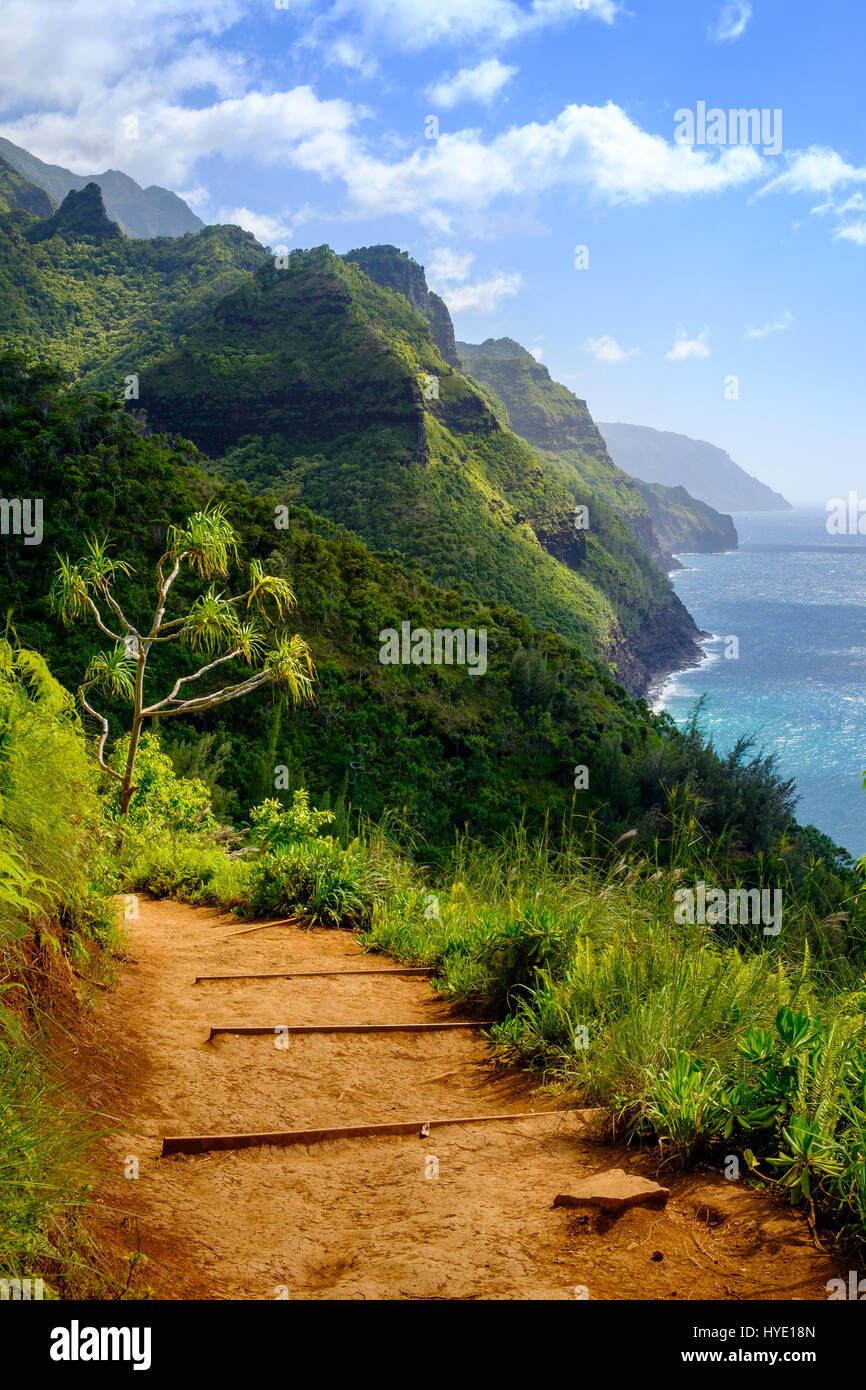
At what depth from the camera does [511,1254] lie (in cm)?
251

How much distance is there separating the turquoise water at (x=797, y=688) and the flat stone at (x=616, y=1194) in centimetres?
5437

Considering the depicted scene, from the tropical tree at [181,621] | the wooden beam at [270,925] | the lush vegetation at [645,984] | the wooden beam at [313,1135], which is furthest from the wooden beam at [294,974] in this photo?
the tropical tree at [181,621]

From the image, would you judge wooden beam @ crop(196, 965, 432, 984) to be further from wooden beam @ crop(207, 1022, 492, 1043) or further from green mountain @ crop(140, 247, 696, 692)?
green mountain @ crop(140, 247, 696, 692)

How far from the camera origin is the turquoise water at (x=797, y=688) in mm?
71188

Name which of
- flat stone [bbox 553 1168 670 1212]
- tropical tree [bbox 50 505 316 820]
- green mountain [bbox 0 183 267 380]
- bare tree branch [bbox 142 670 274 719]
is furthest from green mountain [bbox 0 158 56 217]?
flat stone [bbox 553 1168 670 1212]

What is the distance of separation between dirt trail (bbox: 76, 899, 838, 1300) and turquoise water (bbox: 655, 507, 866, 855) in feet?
175

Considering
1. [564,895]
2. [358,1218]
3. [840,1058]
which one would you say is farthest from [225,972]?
[840,1058]

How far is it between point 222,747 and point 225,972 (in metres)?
19.2

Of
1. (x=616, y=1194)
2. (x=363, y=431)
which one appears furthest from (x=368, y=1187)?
(x=363, y=431)

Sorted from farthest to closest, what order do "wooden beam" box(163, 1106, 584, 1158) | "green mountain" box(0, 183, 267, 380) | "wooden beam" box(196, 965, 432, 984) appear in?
"green mountain" box(0, 183, 267, 380) < "wooden beam" box(196, 965, 432, 984) < "wooden beam" box(163, 1106, 584, 1158)

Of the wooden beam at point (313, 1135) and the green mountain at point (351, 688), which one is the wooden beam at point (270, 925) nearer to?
the wooden beam at point (313, 1135)

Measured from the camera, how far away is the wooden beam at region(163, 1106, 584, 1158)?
126 inches

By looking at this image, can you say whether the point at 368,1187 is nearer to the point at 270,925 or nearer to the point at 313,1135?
the point at 313,1135

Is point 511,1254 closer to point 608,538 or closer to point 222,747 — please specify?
point 222,747
